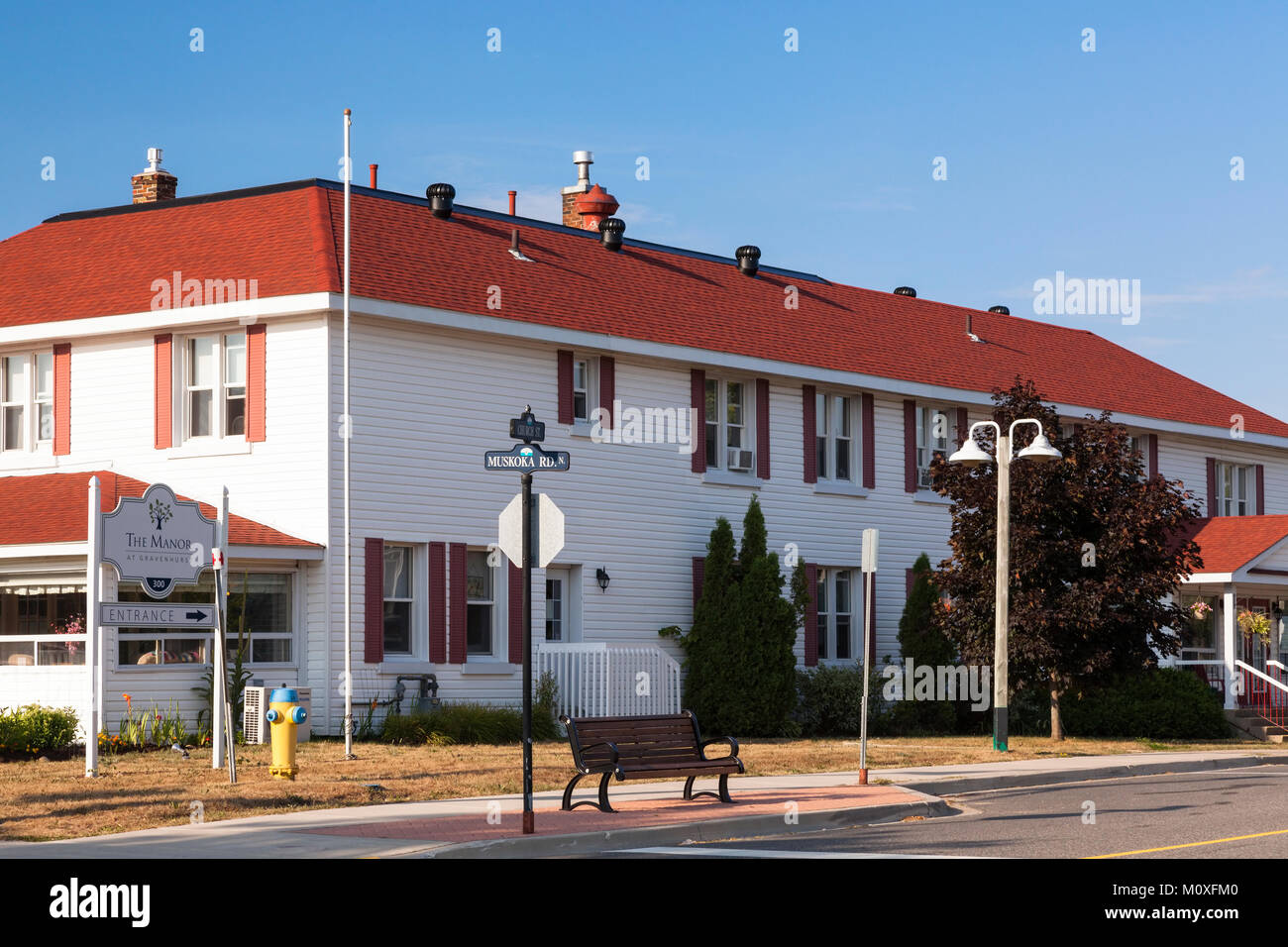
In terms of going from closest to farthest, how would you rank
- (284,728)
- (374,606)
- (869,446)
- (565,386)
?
(284,728) < (374,606) < (565,386) < (869,446)

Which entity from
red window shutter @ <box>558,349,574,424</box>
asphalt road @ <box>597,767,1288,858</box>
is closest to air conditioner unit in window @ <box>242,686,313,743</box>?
red window shutter @ <box>558,349,574,424</box>

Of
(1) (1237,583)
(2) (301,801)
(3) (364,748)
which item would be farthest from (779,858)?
(1) (1237,583)

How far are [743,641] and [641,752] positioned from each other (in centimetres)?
1168

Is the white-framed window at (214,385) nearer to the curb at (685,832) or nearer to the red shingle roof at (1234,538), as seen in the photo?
the curb at (685,832)

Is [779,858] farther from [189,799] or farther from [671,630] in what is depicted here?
[671,630]

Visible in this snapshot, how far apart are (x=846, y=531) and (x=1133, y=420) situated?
27.7 ft

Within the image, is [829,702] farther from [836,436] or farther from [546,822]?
[546,822]

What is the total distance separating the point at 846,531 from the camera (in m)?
31.1

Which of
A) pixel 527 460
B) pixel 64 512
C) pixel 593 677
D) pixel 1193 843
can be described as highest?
pixel 527 460

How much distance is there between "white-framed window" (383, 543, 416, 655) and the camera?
24.6 m

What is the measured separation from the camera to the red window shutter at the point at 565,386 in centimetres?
2667

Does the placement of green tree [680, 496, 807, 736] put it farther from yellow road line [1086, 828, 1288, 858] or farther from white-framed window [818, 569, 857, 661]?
yellow road line [1086, 828, 1288, 858]

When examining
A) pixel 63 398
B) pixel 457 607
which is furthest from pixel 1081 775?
pixel 63 398

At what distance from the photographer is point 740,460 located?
29.6 metres
